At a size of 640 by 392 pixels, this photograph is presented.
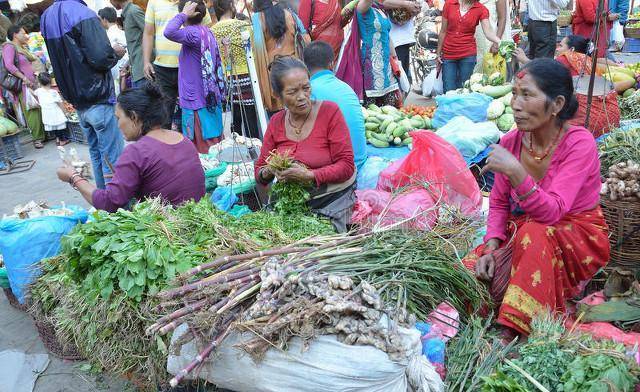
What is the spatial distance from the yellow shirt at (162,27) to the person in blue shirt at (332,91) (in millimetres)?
2075

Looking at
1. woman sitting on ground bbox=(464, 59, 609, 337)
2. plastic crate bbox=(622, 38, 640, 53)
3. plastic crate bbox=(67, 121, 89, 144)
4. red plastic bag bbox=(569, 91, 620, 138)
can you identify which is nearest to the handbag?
plastic crate bbox=(67, 121, 89, 144)

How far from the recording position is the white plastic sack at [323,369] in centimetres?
212

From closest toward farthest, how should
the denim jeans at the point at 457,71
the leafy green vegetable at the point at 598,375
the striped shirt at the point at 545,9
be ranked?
the leafy green vegetable at the point at 598,375 < the denim jeans at the point at 457,71 < the striped shirt at the point at 545,9

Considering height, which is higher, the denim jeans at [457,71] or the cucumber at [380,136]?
the denim jeans at [457,71]

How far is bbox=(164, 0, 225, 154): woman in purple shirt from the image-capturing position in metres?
5.41

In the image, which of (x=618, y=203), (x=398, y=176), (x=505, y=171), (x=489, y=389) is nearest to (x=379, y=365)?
(x=489, y=389)

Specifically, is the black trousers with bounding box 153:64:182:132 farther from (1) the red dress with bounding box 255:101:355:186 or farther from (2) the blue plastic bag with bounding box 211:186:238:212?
(1) the red dress with bounding box 255:101:355:186

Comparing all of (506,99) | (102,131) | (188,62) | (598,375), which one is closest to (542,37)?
(506,99)

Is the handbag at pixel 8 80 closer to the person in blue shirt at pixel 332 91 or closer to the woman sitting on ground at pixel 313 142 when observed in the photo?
the person in blue shirt at pixel 332 91

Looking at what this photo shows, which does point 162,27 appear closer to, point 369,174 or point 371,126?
point 371,126

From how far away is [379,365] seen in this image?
211 cm

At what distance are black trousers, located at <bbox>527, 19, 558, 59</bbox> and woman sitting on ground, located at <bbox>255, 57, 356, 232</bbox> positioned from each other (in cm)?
555

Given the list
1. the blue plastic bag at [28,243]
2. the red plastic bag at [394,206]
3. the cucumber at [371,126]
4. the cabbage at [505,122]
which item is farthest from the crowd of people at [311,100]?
the cucumber at [371,126]

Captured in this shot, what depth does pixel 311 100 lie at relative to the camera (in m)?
3.70
